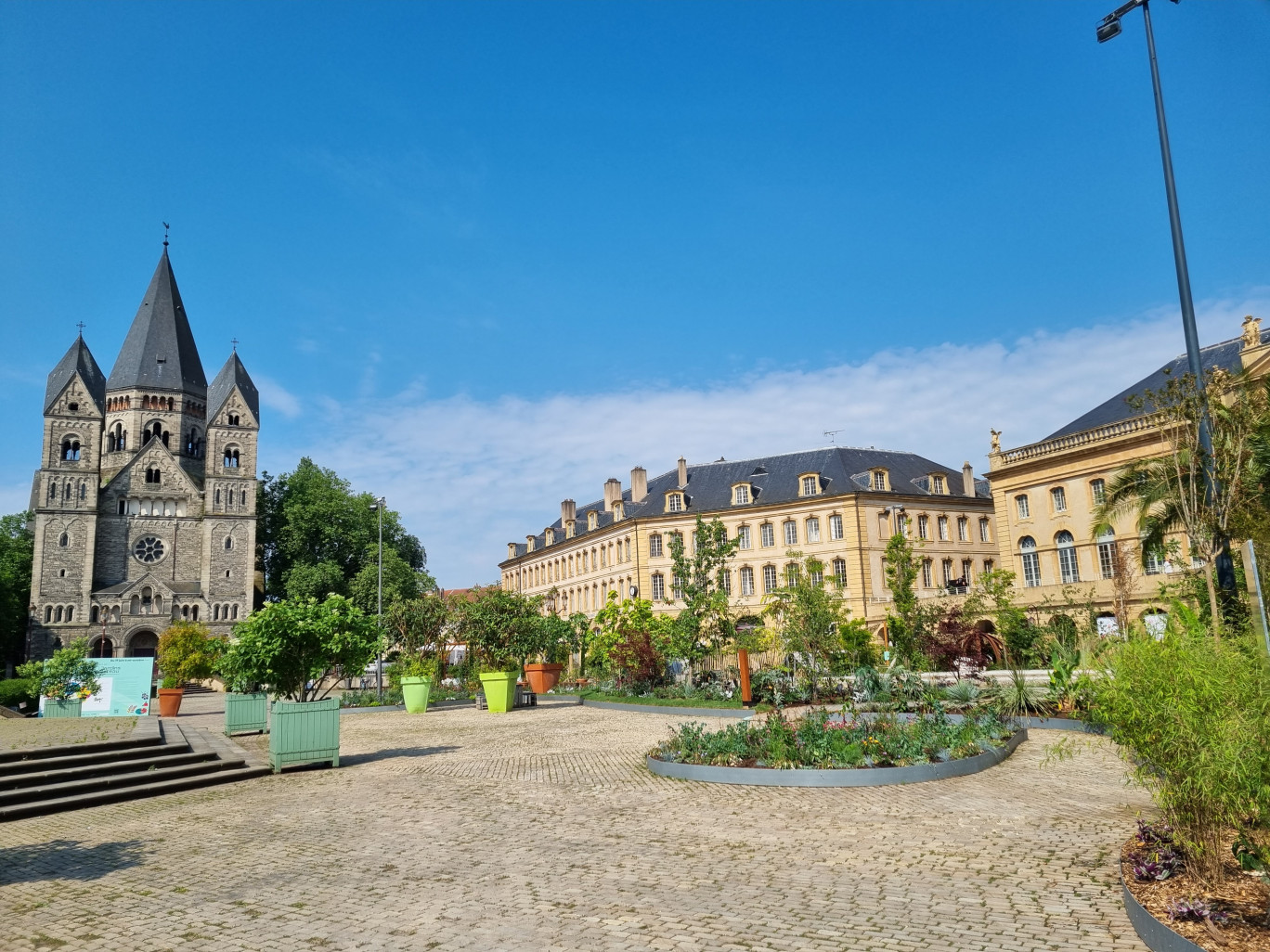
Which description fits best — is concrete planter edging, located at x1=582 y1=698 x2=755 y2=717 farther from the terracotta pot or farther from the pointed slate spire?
the pointed slate spire

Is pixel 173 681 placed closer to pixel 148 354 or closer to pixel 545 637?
pixel 545 637

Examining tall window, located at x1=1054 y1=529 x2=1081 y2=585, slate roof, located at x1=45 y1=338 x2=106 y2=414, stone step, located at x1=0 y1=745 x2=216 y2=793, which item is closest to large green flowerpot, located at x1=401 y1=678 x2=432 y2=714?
stone step, located at x1=0 y1=745 x2=216 y2=793

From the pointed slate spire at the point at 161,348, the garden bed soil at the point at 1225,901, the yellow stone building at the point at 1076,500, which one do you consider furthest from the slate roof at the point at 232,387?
A: the garden bed soil at the point at 1225,901

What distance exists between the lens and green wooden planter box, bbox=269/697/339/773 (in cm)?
1384

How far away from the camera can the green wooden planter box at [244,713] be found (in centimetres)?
1986

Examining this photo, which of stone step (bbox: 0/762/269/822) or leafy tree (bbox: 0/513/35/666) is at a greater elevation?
leafy tree (bbox: 0/513/35/666)

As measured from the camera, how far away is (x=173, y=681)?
38625 millimetres

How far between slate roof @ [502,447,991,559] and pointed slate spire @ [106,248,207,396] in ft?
139

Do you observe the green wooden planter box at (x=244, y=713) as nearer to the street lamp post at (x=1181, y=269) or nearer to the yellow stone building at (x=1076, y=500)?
the street lamp post at (x=1181, y=269)

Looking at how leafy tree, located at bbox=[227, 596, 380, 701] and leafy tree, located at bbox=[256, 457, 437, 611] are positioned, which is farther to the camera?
leafy tree, located at bbox=[256, 457, 437, 611]

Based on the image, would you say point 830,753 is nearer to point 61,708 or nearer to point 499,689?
point 499,689

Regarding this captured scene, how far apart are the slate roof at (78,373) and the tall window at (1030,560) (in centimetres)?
7063

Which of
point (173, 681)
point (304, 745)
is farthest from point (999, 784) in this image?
point (173, 681)

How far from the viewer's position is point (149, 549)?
68.8 metres
